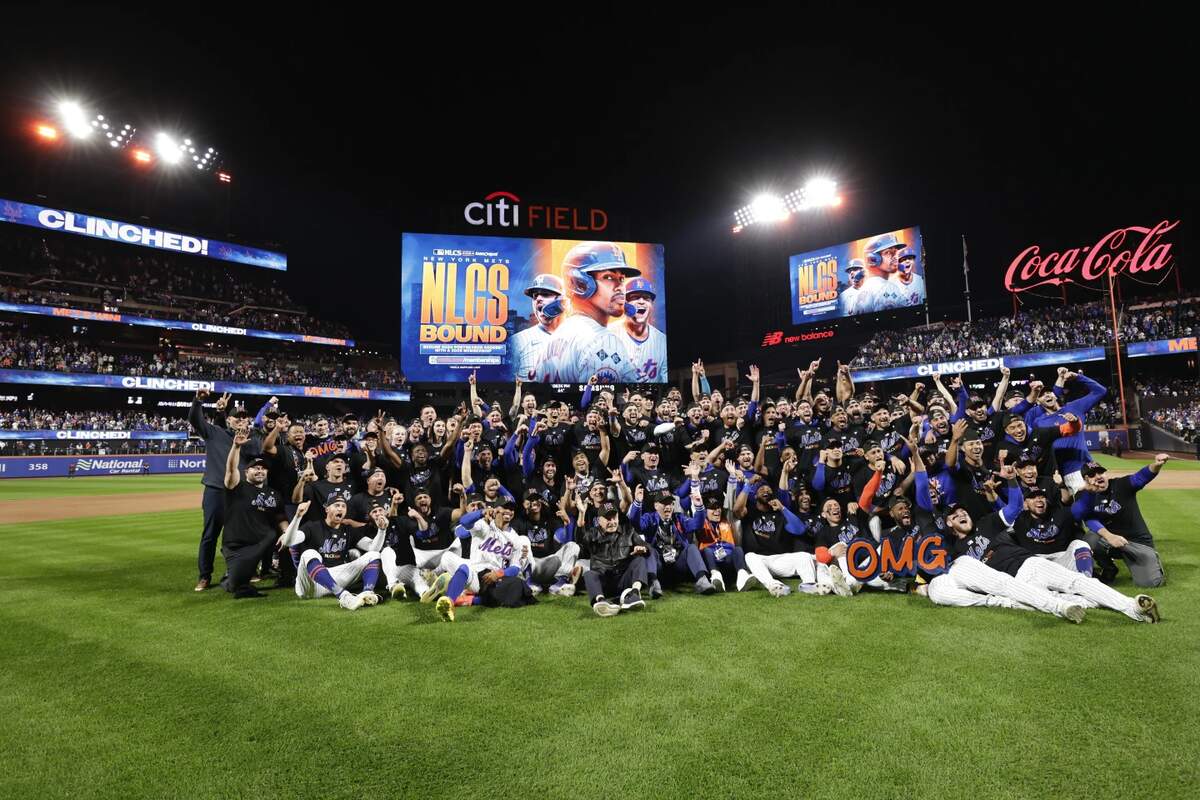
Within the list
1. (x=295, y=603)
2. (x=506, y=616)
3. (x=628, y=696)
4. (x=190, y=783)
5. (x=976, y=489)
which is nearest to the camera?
(x=190, y=783)

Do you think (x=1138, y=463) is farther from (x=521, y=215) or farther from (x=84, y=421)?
(x=84, y=421)

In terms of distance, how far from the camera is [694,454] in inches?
380

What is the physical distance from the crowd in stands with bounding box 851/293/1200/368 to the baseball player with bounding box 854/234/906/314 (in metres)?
3.42

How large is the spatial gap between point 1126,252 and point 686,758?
45.9m

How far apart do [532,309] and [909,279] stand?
25.3m

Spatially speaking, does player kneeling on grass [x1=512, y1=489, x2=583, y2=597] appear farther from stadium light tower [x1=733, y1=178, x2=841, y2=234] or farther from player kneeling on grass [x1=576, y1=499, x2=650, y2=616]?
stadium light tower [x1=733, y1=178, x2=841, y2=234]

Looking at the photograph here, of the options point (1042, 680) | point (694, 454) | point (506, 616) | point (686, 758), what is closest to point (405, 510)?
point (506, 616)

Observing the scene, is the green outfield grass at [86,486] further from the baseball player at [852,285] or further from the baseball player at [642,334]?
the baseball player at [852,285]

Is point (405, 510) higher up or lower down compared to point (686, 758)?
higher up

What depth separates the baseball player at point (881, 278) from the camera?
42.4 metres

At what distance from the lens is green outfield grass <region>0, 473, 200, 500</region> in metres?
23.3

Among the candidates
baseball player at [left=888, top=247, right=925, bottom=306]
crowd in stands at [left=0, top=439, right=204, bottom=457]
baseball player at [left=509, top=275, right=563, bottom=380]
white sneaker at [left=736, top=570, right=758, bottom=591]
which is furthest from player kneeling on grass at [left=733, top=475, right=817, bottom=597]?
baseball player at [left=888, top=247, right=925, bottom=306]

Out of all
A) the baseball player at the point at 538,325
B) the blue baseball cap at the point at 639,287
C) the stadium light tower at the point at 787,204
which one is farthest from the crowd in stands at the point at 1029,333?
the baseball player at the point at 538,325

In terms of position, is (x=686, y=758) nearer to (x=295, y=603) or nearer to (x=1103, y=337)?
(x=295, y=603)
